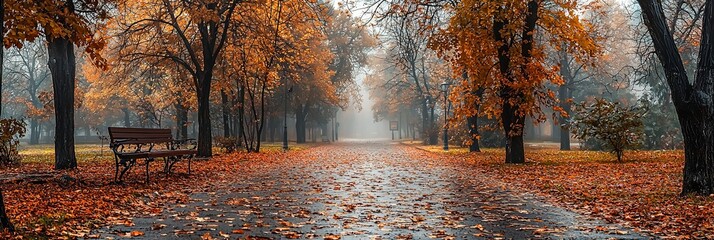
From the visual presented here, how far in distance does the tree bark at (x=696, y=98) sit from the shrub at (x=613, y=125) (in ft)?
31.2

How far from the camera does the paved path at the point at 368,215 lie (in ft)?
21.3

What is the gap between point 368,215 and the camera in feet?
26.0

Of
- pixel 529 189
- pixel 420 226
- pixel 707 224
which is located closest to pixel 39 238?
pixel 420 226

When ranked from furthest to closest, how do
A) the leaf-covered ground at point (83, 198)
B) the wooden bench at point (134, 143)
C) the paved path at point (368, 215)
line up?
the wooden bench at point (134, 143) < the leaf-covered ground at point (83, 198) < the paved path at point (368, 215)

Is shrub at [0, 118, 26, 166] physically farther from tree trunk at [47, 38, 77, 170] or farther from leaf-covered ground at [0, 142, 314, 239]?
leaf-covered ground at [0, 142, 314, 239]

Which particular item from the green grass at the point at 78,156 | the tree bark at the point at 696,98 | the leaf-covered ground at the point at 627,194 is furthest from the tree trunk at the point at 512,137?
the green grass at the point at 78,156

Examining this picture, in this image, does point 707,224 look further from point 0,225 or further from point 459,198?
point 0,225

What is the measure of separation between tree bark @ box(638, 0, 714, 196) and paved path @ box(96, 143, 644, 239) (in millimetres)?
2317

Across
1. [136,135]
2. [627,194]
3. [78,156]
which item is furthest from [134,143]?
[78,156]

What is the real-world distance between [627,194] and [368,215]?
179 inches

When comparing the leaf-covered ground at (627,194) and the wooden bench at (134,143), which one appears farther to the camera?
the wooden bench at (134,143)

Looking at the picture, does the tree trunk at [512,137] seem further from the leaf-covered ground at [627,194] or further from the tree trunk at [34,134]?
the tree trunk at [34,134]

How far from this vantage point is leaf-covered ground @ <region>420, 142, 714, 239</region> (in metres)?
7.00

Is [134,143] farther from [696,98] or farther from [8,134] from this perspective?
[696,98]
